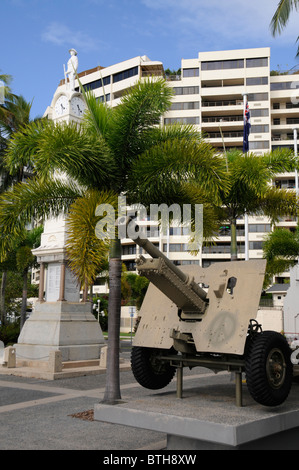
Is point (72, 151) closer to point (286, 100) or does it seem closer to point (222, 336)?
point (222, 336)

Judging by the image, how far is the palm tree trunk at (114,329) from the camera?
10.4m

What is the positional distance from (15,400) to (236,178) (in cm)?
790

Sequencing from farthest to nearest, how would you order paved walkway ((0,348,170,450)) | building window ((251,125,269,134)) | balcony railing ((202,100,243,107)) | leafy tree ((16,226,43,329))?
1. balcony railing ((202,100,243,107))
2. building window ((251,125,269,134))
3. leafy tree ((16,226,43,329))
4. paved walkway ((0,348,170,450))

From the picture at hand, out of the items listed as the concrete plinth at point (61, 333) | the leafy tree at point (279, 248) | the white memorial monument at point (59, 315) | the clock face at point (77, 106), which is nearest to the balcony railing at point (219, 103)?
the leafy tree at point (279, 248)

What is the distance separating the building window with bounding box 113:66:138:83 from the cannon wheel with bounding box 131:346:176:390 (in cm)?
6755

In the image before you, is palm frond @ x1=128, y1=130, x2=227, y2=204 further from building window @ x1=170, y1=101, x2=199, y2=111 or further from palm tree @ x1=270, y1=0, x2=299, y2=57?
building window @ x1=170, y1=101, x2=199, y2=111

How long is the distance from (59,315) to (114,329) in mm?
7934

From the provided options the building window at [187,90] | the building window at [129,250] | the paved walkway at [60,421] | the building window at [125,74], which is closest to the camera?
the paved walkway at [60,421]

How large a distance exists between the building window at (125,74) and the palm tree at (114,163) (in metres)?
62.7

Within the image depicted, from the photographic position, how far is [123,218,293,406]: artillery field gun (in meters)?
5.88

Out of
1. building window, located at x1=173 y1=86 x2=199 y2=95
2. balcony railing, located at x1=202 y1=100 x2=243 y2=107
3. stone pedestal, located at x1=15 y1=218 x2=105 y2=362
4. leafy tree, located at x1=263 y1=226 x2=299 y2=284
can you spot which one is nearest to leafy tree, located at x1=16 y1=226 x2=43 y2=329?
stone pedestal, located at x1=15 y1=218 x2=105 y2=362

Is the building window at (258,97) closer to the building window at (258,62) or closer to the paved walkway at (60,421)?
the building window at (258,62)

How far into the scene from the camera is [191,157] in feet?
31.8

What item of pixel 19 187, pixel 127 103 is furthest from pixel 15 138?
pixel 127 103
